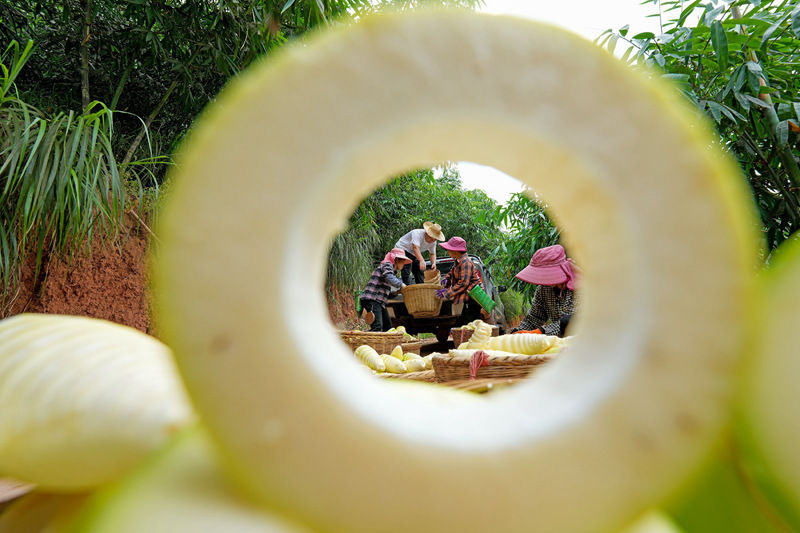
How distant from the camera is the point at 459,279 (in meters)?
2.28

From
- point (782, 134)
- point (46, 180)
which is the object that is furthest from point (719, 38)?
point (46, 180)

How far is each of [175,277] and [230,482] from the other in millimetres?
52

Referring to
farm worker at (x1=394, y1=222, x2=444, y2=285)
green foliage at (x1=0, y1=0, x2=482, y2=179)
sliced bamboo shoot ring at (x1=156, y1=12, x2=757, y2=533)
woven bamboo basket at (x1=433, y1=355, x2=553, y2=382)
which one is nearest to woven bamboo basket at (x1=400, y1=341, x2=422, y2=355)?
farm worker at (x1=394, y1=222, x2=444, y2=285)

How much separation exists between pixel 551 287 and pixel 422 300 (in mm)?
725

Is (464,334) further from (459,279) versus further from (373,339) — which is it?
(459,279)

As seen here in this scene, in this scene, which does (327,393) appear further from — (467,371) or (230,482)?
(467,371)

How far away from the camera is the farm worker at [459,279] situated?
7.36ft

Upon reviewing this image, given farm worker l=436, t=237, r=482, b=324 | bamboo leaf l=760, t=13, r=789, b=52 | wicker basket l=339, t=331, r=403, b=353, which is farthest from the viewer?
farm worker l=436, t=237, r=482, b=324

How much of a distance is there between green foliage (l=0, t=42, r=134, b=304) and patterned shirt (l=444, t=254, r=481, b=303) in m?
1.43

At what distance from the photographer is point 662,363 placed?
→ 9 centimetres

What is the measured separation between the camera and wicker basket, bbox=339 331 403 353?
1660mm

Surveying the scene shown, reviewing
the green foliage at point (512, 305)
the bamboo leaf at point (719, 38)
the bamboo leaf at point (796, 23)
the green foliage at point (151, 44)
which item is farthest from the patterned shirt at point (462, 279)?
the green foliage at point (512, 305)

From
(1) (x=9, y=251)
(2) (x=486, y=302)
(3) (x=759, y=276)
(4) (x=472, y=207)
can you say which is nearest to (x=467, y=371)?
(3) (x=759, y=276)

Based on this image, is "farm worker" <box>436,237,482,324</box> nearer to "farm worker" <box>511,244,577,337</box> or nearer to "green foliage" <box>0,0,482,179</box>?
"farm worker" <box>511,244,577,337</box>
